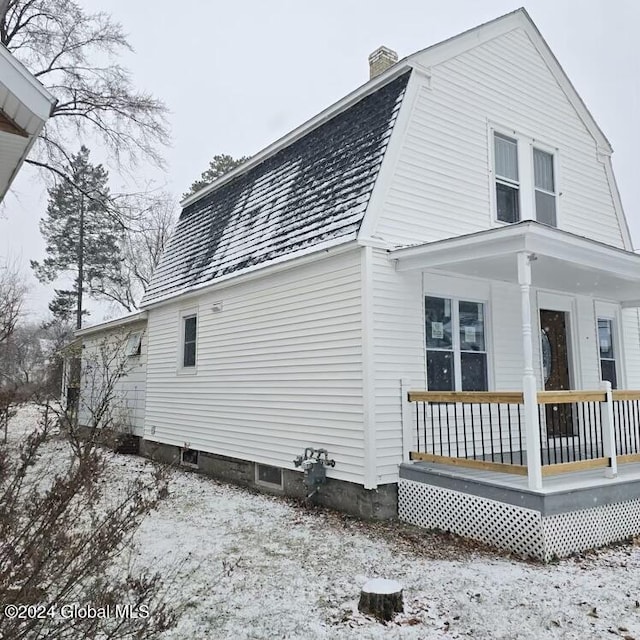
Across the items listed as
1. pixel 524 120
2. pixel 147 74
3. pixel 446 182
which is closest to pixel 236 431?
pixel 446 182

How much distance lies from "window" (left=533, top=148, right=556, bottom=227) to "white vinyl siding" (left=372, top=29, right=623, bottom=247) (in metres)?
0.15

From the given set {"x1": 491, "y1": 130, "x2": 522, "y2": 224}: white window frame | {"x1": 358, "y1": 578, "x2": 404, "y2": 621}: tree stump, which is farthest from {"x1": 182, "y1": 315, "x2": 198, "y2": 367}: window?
{"x1": 358, "y1": 578, "x2": 404, "y2": 621}: tree stump

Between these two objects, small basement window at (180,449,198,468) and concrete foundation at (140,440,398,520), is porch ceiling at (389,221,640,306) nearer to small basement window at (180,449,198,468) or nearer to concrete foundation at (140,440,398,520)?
concrete foundation at (140,440,398,520)

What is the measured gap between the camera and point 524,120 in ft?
29.0

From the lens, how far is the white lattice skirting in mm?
5082

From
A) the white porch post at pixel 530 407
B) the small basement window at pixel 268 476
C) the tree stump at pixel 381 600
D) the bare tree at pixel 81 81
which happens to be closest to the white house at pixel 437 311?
the white porch post at pixel 530 407

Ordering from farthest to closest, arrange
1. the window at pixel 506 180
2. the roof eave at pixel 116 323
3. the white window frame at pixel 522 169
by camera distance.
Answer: the roof eave at pixel 116 323, the window at pixel 506 180, the white window frame at pixel 522 169

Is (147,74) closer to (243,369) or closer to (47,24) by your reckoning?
(47,24)

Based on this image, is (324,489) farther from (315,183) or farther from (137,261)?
(137,261)

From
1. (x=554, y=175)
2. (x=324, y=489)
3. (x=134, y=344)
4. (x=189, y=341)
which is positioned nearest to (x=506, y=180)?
(x=554, y=175)

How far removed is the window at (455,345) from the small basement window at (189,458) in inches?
210

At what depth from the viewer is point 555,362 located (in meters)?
8.75

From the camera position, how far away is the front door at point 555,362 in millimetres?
8539

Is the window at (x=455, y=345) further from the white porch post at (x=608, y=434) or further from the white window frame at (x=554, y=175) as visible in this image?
the white window frame at (x=554, y=175)
